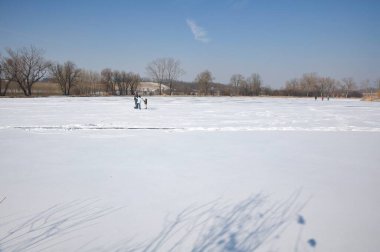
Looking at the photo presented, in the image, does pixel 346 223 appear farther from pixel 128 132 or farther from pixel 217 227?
pixel 128 132

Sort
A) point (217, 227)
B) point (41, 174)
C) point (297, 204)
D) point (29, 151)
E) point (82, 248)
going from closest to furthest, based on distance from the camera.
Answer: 1. point (82, 248)
2. point (217, 227)
3. point (297, 204)
4. point (41, 174)
5. point (29, 151)

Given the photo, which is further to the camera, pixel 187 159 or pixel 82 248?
pixel 187 159

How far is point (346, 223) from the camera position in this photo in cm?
348

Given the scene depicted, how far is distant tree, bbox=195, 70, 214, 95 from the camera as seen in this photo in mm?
76938

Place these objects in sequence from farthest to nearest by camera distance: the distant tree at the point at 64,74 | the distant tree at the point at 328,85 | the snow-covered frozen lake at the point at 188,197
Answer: the distant tree at the point at 328,85
the distant tree at the point at 64,74
the snow-covered frozen lake at the point at 188,197

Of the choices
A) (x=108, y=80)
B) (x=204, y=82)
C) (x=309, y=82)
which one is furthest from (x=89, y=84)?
(x=309, y=82)

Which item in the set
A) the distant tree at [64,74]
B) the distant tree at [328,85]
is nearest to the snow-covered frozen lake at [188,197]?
the distant tree at [64,74]

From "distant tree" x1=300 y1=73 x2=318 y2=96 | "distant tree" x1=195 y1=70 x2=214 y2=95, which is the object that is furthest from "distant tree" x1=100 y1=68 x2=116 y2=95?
"distant tree" x1=300 y1=73 x2=318 y2=96

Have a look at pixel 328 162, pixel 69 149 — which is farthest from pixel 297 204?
pixel 69 149

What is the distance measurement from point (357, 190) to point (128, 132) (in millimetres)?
8120

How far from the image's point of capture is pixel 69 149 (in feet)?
24.9

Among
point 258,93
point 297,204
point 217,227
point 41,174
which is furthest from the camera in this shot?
point 258,93

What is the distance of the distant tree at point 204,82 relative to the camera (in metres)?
76.9

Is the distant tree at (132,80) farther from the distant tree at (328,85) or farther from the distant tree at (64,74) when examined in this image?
the distant tree at (328,85)
